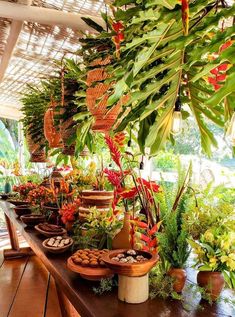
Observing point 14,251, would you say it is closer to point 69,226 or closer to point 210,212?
point 69,226

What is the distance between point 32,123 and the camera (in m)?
3.40

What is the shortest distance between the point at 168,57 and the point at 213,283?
86 centimetres

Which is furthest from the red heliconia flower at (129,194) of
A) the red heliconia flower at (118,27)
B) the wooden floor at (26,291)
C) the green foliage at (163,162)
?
the green foliage at (163,162)

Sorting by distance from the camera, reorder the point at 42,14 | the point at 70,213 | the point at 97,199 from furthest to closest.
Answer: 1. the point at 42,14
2. the point at 70,213
3. the point at 97,199

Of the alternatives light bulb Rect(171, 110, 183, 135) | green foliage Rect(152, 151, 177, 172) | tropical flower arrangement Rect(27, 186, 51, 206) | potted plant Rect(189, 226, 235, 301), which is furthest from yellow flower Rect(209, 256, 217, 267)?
green foliage Rect(152, 151, 177, 172)

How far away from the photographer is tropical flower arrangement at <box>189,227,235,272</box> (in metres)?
1.36

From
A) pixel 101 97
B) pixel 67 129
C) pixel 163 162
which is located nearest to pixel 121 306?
pixel 101 97

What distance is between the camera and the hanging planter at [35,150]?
3535mm

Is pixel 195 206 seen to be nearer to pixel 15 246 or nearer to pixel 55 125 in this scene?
pixel 55 125

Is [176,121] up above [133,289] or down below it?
above

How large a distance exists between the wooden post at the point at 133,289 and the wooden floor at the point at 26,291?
1.71 m

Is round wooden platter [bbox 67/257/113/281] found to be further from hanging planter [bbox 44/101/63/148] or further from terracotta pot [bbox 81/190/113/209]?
hanging planter [bbox 44/101/63/148]

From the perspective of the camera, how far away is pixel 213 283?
1398mm

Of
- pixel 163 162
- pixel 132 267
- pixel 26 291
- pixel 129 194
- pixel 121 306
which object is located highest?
pixel 163 162
